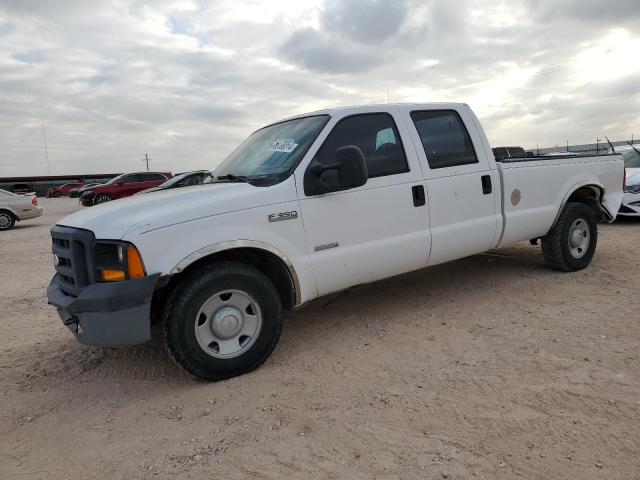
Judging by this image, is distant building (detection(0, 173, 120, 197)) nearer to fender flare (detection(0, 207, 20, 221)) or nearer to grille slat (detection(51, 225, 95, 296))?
fender flare (detection(0, 207, 20, 221))

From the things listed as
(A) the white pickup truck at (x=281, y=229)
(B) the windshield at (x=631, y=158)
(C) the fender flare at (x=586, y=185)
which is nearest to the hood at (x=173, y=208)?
(A) the white pickup truck at (x=281, y=229)

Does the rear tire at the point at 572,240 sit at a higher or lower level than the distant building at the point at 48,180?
lower

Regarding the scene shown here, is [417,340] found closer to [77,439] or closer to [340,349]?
[340,349]

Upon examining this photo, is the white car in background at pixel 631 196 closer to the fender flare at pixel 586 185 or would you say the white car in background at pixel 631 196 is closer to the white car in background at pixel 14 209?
the fender flare at pixel 586 185

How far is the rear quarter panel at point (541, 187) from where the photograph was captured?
502cm

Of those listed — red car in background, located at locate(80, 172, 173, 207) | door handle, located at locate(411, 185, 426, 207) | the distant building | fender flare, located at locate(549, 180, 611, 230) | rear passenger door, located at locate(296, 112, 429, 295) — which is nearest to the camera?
rear passenger door, located at locate(296, 112, 429, 295)

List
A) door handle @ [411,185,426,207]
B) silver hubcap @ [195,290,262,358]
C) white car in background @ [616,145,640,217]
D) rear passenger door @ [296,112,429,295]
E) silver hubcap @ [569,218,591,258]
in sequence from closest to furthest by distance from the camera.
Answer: silver hubcap @ [195,290,262,358] → rear passenger door @ [296,112,429,295] → door handle @ [411,185,426,207] → silver hubcap @ [569,218,591,258] → white car in background @ [616,145,640,217]

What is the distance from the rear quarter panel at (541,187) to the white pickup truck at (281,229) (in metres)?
0.02

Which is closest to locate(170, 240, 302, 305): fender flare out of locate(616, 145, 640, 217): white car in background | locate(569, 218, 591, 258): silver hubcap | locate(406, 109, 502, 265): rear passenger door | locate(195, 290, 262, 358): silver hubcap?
locate(195, 290, 262, 358): silver hubcap

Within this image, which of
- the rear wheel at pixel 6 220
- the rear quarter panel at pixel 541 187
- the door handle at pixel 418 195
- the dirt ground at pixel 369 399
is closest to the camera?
the dirt ground at pixel 369 399

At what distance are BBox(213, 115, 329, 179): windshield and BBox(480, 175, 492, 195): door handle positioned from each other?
1.75 metres

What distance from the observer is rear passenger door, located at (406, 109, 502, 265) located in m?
4.47

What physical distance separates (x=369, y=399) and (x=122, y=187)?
22256 mm

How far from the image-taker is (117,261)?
10.3ft
